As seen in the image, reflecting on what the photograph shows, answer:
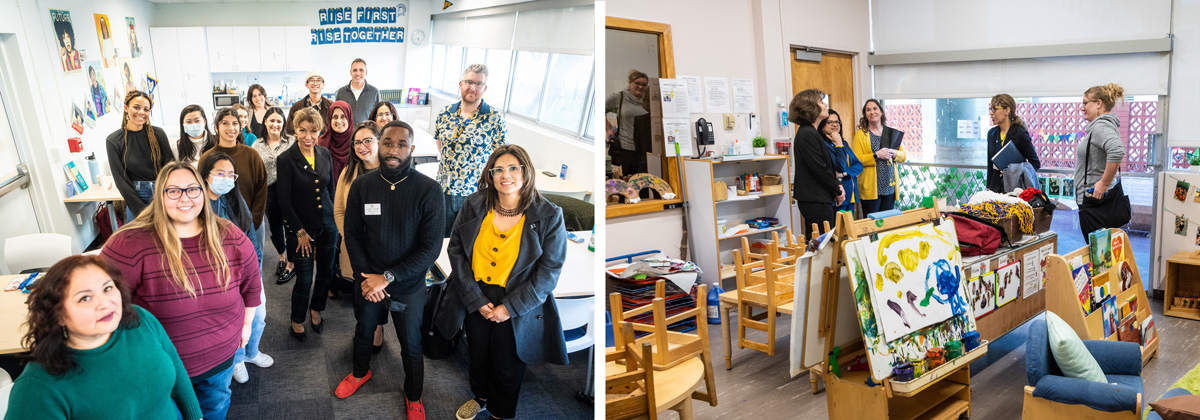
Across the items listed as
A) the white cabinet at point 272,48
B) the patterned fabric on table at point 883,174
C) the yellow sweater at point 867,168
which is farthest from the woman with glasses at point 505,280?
the patterned fabric on table at point 883,174

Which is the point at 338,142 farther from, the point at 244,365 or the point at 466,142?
the point at 244,365

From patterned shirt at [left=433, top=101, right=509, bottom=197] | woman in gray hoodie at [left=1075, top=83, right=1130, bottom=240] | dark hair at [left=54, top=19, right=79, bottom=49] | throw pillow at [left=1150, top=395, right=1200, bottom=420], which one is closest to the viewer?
dark hair at [left=54, top=19, right=79, bottom=49]

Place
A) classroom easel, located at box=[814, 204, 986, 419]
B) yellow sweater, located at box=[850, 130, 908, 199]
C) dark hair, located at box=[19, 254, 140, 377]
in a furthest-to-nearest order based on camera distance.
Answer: yellow sweater, located at box=[850, 130, 908, 199]
classroom easel, located at box=[814, 204, 986, 419]
dark hair, located at box=[19, 254, 140, 377]

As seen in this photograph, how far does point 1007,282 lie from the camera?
355cm

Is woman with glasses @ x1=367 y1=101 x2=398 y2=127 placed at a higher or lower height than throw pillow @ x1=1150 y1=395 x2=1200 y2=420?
higher

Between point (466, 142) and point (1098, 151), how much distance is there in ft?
15.6

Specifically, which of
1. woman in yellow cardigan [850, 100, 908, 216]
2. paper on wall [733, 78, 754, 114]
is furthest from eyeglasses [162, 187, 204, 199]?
woman in yellow cardigan [850, 100, 908, 216]

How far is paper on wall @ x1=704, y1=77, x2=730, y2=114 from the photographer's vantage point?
5016 mm

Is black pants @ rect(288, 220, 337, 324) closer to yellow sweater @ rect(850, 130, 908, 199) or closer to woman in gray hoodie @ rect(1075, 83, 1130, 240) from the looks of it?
yellow sweater @ rect(850, 130, 908, 199)

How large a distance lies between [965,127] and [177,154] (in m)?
6.26

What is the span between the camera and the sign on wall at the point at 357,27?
4.33ft

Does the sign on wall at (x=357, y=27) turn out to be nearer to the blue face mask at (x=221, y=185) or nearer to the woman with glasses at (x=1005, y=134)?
the blue face mask at (x=221, y=185)

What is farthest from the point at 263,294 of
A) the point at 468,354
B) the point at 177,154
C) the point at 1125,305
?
the point at 1125,305

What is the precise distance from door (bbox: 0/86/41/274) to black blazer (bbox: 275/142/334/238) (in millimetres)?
339
